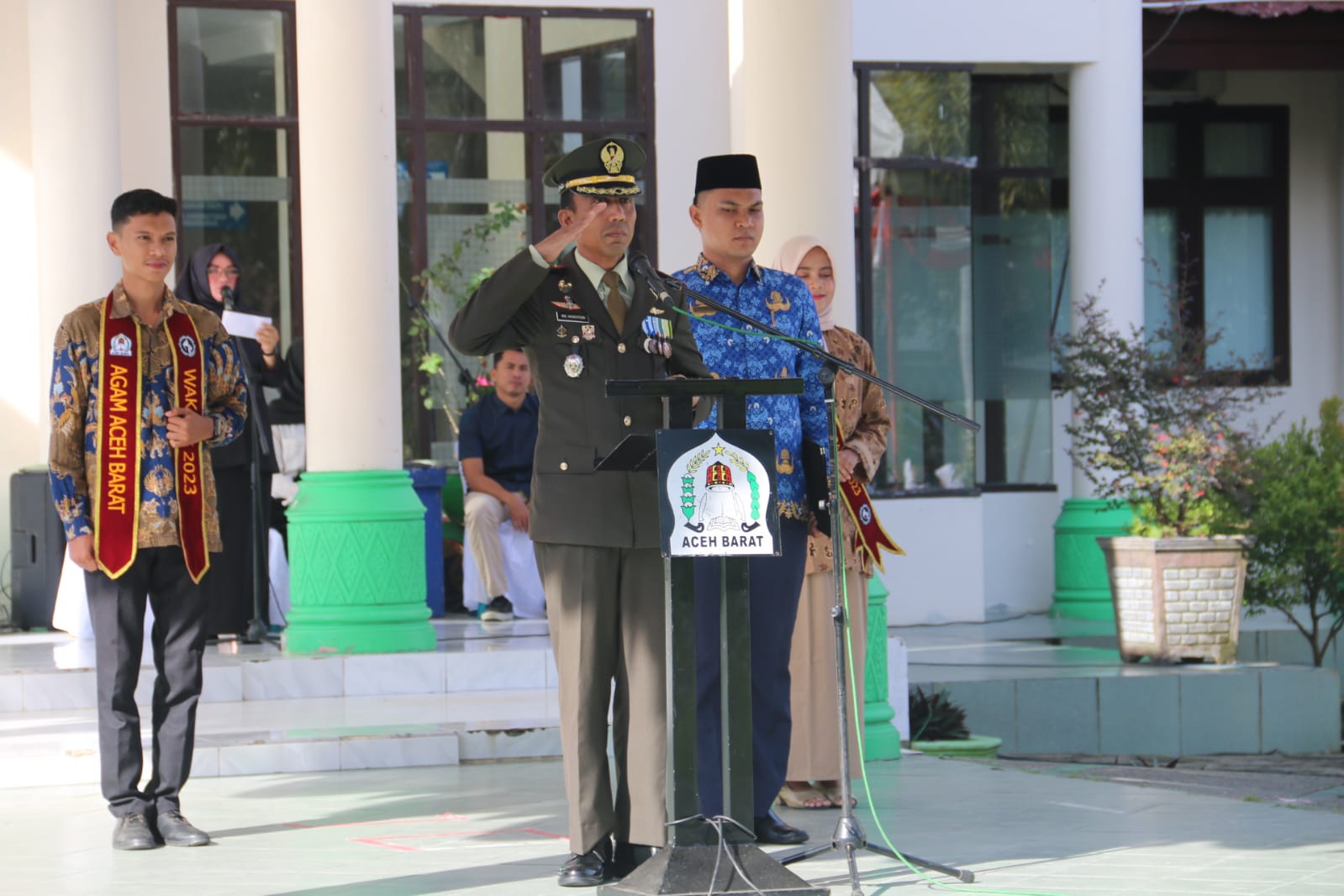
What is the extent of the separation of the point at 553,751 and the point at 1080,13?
23.6ft

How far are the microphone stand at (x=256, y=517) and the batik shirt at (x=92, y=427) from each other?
345cm

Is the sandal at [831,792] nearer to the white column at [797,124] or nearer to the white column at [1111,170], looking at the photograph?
the white column at [797,124]

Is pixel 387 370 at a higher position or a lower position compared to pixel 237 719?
higher

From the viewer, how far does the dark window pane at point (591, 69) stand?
11641 mm

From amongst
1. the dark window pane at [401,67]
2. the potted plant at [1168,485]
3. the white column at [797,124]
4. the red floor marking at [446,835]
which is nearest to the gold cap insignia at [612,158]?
the red floor marking at [446,835]

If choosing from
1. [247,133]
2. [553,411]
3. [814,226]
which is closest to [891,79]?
[247,133]

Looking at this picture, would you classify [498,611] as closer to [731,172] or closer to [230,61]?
[230,61]

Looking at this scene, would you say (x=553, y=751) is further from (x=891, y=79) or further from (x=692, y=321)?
(x=891, y=79)

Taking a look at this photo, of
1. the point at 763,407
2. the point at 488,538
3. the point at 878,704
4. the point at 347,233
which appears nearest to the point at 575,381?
the point at 763,407

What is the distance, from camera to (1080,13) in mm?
12312

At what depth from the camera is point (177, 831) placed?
214 inches

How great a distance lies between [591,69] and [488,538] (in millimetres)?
3294

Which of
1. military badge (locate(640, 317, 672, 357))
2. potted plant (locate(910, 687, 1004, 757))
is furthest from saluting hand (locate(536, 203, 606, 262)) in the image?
potted plant (locate(910, 687, 1004, 757))

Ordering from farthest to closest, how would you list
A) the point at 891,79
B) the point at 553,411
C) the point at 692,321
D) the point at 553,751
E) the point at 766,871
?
the point at 891,79 → the point at 553,751 → the point at 692,321 → the point at 553,411 → the point at 766,871
